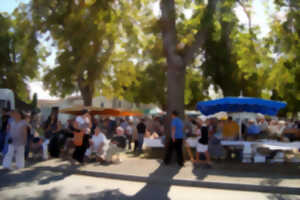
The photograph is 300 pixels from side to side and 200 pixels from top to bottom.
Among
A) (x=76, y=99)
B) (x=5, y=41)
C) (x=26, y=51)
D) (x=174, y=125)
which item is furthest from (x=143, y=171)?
(x=76, y=99)

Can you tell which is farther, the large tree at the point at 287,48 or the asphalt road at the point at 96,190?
the large tree at the point at 287,48

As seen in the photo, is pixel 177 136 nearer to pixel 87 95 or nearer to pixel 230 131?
pixel 230 131

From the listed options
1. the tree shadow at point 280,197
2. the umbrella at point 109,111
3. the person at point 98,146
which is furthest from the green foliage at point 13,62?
the tree shadow at point 280,197

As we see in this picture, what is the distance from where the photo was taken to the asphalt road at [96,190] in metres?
6.99

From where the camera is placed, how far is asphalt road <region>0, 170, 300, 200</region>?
699cm

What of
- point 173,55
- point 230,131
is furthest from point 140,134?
point 173,55

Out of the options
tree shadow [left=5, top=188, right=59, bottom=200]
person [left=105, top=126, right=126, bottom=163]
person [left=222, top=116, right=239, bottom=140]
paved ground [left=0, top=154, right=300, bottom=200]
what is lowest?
paved ground [left=0, top=154, right=300, bottom=200]

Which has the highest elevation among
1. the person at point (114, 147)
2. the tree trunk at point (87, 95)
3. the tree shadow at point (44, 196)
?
the tree trunk at point (87, 95)

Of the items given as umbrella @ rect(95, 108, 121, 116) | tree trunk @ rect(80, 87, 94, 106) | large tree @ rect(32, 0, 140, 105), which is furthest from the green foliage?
umbrella @ rect(95, 108, 121, 116)

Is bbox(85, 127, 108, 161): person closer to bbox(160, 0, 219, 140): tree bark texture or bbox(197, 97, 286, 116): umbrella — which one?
bbox(160, 0, 219, 140): tree bark texture

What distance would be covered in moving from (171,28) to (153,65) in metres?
33.2

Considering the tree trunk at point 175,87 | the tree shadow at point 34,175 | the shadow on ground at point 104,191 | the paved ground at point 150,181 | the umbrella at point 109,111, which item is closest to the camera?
the shadow on ground at point 104,191

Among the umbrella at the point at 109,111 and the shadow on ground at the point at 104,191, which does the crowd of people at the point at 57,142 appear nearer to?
the shadow on ground at the point at 104,191

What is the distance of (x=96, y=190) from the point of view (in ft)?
25.1
